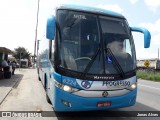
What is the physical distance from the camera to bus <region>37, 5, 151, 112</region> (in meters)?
6.77

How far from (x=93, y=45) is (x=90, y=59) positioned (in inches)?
17.4

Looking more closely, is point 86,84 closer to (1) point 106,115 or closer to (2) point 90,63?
(2) point 90,63

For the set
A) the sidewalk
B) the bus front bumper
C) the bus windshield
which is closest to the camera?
the bus front bumper

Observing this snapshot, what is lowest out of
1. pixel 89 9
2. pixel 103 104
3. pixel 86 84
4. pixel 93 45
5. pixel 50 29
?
pixel 103 104

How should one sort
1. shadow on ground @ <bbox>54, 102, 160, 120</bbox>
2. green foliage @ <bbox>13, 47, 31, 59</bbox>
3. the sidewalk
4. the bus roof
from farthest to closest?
green foliage @ <bbox>13, 47, 31, 59</bbox> < the sidewalk < shadow on ground @ <bbox>54, 102, 160, 120</bbox> < the bus roof

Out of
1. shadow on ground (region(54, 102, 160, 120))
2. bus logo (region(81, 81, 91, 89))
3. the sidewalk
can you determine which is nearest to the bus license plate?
bus logo (region(81, 81, 91, 89))

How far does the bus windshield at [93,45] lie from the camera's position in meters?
6.99

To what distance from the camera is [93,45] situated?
7.22 metres

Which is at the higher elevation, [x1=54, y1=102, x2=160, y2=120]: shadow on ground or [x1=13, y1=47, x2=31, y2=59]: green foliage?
[x1=13, y1=47, x2=31, y2=59]: green foliage

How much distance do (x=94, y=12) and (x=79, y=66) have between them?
1779 millimetres

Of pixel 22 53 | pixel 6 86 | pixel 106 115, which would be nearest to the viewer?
pixel 106 115

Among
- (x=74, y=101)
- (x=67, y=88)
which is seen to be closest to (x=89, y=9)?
(x=67, y=88)

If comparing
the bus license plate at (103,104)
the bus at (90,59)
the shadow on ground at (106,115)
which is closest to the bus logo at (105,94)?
the bus at (90,59)

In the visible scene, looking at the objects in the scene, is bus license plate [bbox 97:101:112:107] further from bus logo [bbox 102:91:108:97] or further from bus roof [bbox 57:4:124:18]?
bus roof [bbox 57:4:124:18]
